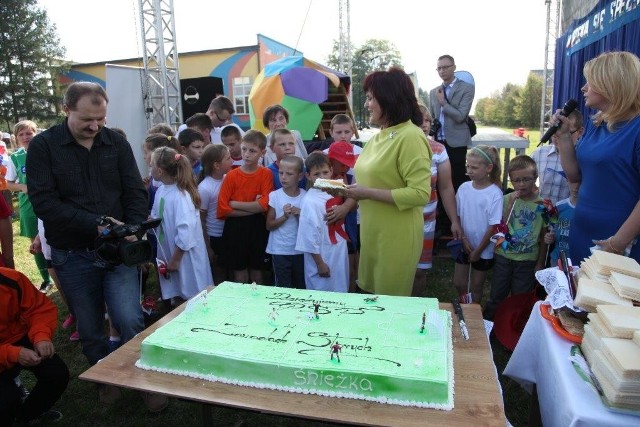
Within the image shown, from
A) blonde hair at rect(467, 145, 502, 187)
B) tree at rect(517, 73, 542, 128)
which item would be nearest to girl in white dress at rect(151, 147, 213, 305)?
blonde hair at rect(467, 145, 502, 187)

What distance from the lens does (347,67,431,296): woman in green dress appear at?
2240mm

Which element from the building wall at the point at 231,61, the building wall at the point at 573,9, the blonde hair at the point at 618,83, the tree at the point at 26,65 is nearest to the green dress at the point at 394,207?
the blonde hair at the point at 618,83

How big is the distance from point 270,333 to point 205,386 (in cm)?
31

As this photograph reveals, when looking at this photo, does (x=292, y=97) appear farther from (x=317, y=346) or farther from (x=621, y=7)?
(x=317, y=346)

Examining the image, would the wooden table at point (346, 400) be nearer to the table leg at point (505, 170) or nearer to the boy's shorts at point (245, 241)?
the boy's shorts at point (245, 241)

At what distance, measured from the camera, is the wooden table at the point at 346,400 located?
1360 millimetres

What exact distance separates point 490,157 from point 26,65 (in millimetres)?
27367

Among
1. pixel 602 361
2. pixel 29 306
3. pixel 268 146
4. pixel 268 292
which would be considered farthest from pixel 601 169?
pixel 29 306

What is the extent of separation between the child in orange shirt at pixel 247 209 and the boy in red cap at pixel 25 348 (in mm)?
1351

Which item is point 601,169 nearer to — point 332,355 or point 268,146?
point 332,355

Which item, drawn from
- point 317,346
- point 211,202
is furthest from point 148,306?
point 317,346

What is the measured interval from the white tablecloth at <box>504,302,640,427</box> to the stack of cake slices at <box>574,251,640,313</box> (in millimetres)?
174

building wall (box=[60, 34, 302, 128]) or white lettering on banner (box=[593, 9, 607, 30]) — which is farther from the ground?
building wall (box=[60, 34, 302, 128])

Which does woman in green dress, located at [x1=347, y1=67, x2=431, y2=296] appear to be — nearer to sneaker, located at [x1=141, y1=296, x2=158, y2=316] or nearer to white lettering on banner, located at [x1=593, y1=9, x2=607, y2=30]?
sneaker, located at [x1=141, y1=296, x2=158, y2=316]
